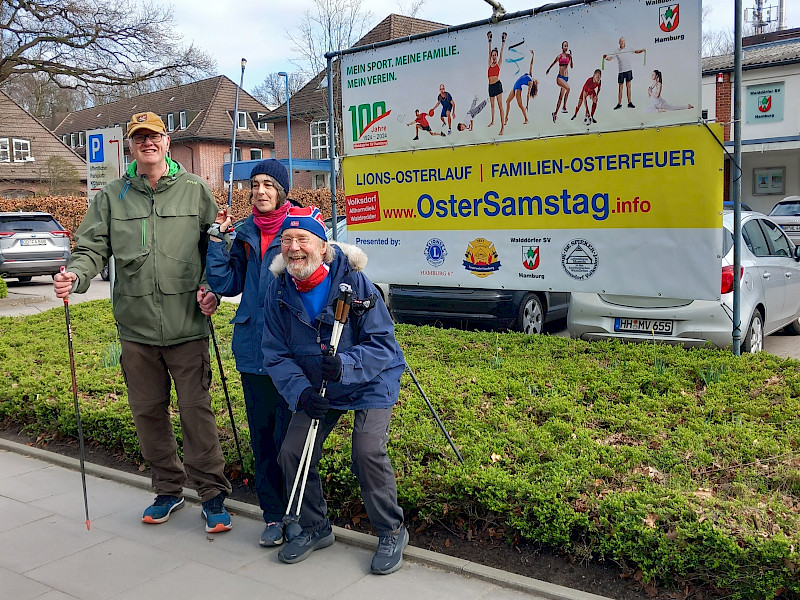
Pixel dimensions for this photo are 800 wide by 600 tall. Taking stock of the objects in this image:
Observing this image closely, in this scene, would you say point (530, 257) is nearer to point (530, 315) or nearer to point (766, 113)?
point (530, 315)

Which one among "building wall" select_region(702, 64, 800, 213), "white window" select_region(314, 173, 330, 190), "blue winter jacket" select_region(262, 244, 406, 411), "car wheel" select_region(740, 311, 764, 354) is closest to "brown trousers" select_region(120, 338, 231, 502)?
"blue winter jacket" select_region(262, 244, 406, 411)

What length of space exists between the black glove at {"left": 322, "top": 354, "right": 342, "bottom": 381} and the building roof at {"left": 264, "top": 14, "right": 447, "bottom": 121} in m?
27.6

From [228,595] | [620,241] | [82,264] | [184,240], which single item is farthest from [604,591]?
[620,241]

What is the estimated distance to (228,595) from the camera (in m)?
3.93

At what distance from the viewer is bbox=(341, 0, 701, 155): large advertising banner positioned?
6.89 metres

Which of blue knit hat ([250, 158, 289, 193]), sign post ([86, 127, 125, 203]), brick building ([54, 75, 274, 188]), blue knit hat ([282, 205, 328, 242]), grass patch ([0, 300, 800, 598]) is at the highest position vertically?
brick building ([54, 75, 274, 188])

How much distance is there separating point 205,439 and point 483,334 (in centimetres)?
398

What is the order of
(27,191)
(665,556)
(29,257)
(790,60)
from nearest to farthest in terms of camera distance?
(665,556), (29,257), (790,60), (27,191)

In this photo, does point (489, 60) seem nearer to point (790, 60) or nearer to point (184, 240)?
point (184, 240)

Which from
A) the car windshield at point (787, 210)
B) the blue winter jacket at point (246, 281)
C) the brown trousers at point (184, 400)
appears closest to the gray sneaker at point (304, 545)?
the brown trousers at point (184, 400)

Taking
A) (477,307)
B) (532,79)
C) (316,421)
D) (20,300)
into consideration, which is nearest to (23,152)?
(20,300)

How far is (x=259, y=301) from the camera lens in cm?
445

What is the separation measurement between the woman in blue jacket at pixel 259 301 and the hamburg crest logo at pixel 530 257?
385 centimetres

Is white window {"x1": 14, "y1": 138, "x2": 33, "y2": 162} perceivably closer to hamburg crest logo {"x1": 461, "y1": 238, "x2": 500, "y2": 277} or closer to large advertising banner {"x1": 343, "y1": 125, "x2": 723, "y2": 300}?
large advertising banner {"x1": 343, "y1": 125, "x2": 723, "y2": 300}
